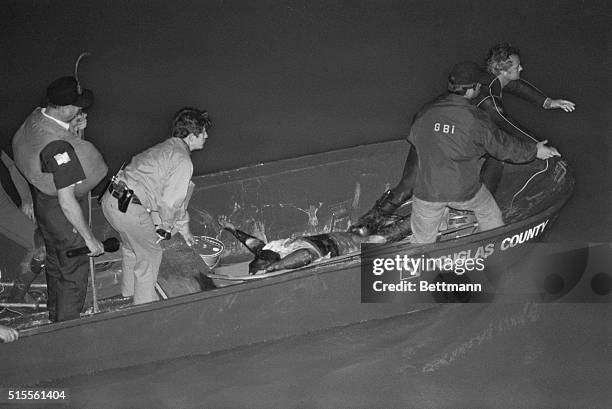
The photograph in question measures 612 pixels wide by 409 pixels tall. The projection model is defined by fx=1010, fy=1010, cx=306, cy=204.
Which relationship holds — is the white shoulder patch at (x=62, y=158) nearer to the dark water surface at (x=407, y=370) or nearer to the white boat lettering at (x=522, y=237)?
the dark water surface at (x=407, y=370)

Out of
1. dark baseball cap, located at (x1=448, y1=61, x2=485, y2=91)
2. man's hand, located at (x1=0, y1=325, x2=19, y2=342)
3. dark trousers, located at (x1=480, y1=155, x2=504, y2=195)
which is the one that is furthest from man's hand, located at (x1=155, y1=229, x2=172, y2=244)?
dark trousers, located at (x1=480, y1=155, x2=504, y2=195)

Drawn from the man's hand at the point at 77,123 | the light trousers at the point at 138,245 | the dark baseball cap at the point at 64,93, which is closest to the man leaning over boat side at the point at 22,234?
the light trousers at the point at 138,245

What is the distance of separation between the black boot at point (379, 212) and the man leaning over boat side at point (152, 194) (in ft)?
5.32

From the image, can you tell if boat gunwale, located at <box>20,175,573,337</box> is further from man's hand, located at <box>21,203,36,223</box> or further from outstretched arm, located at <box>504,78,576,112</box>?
man's hand, located at <box>21,203,36,223</box>

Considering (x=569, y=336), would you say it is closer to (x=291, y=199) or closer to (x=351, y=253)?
(x=351, y=253)

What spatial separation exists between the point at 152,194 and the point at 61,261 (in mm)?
793

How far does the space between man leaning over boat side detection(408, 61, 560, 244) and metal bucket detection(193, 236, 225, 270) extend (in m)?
1.69

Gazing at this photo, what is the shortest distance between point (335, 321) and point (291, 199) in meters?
1.62

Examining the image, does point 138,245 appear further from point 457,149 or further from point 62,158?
point 457,149

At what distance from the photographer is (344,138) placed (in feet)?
36.0

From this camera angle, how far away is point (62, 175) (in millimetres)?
6590

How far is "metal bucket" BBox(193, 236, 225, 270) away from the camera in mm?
8094

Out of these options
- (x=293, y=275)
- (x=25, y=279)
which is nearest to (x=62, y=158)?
(x=25, y=279)

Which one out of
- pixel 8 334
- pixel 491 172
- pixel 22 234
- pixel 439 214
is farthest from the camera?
pixel 491 172
